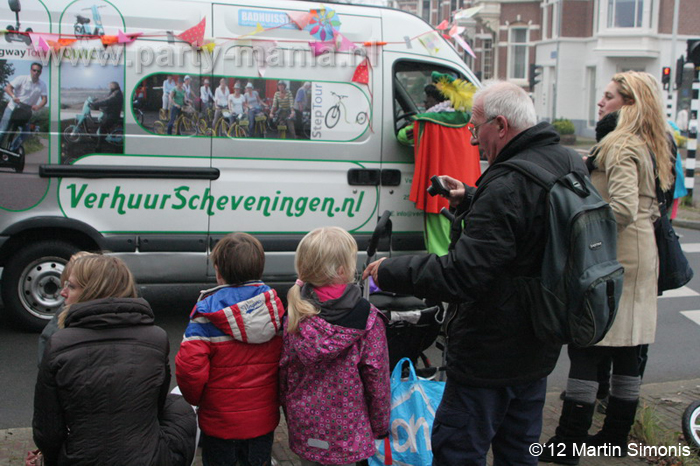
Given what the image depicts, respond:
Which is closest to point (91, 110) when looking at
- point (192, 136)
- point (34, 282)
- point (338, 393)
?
point (192, 136)

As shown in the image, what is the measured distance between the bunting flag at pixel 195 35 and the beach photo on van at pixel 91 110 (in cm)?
56

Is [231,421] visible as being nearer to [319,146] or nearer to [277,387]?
[277,387]

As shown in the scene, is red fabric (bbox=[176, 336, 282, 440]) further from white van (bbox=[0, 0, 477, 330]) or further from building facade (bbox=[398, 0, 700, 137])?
building facade (bbox=[398, 0, 700, 137])

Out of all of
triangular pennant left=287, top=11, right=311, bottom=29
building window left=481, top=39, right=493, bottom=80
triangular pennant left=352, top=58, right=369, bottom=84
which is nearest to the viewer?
triangular pennant left=287, top=11, right=311, bottom=29

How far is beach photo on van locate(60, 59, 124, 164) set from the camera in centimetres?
597

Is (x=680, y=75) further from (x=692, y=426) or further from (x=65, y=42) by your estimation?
(x=65, y=42)

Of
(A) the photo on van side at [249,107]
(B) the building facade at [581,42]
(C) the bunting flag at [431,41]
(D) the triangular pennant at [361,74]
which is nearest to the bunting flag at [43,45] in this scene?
(A) the photo on van side at [249,107]

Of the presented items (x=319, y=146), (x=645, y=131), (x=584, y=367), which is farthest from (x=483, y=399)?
(x=319, y=146)

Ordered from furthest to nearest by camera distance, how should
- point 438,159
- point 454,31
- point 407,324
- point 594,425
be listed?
point 454,31
point 438,159
point 594,425
point 407,324

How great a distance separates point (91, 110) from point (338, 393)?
3.88 metres

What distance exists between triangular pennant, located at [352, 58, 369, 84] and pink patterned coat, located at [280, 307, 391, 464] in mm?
3816

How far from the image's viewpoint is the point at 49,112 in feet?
19.5

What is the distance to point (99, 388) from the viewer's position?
2.75 m

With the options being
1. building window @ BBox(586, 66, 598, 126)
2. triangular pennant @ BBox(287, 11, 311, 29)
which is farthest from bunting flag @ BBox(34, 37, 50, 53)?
building window @ BBox(586, 66, 598, 126)
